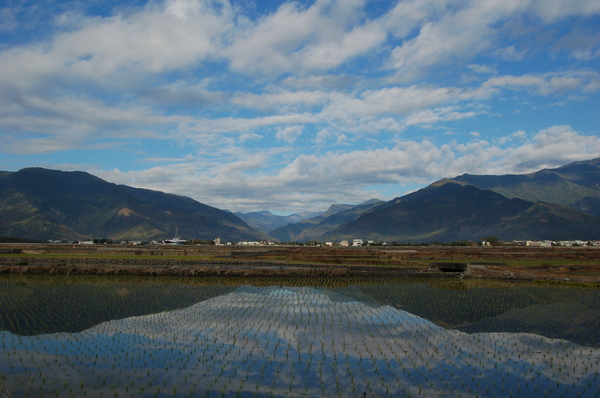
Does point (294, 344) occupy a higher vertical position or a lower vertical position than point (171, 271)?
lower

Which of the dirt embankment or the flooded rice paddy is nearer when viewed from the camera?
the flooded rice paddy

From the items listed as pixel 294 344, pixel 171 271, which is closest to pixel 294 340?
pixel 294 344

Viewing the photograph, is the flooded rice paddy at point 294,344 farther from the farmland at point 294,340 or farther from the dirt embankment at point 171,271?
the dirt embankment at point 171,271

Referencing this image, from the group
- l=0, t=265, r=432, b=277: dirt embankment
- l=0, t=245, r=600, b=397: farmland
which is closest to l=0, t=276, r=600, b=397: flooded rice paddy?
l=0, t=245, r=600, b=397: farmland

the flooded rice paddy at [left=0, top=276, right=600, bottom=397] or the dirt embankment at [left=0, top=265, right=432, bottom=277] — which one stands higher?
the dirt embankment at [left=0, top=265, right=432, bottom=277]

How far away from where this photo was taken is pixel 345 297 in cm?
3512

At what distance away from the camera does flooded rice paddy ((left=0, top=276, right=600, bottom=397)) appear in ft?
49.5

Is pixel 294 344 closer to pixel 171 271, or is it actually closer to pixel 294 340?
pixel 294 340

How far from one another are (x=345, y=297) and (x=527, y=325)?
14.4m

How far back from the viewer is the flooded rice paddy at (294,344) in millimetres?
15086

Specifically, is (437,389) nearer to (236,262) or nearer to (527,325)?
(527,325)

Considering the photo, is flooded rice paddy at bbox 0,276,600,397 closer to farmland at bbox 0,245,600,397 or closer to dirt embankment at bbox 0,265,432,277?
farmland at bbox 0,245,600,397

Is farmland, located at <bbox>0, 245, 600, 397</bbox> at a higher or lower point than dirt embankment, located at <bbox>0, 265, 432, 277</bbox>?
lower

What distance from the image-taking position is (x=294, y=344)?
802 inches
